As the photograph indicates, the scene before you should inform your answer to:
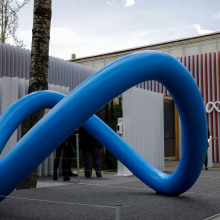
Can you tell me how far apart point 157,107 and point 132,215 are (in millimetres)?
8336

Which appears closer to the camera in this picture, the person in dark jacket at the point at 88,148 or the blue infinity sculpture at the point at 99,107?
the blue infinity sculpture at the point at 99,107

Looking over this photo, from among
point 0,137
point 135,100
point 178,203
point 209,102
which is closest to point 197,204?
point 178,203

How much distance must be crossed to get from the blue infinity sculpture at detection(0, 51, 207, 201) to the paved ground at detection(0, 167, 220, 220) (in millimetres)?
395

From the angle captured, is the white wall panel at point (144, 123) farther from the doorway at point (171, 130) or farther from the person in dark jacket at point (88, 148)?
the doorway at point (171, 130)

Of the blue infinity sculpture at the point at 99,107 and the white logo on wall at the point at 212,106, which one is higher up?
the white logo on wall at the point at 212,106

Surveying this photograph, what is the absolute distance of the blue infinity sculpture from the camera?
11.8ft

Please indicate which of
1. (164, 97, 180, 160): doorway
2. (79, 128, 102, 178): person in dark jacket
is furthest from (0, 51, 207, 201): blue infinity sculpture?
(164, 97, 180, 160): doorway

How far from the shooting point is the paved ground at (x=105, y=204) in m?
4.75

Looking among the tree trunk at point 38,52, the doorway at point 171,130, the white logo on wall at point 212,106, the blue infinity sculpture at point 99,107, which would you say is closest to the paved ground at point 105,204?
the blue infinity sculpture at point 99,107

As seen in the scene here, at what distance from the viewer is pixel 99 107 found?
3684 mm

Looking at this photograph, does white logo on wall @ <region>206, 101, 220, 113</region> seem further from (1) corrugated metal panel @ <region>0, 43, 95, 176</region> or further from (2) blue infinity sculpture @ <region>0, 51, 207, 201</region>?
(2) blue infinity sculpture @ <region>0, 51, 207, 201</region>

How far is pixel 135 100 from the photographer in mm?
11461

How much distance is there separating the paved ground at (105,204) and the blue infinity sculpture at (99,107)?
0.40m

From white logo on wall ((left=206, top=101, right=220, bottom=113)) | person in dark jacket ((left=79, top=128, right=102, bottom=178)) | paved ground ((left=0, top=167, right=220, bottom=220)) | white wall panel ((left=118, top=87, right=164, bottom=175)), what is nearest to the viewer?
paved ground ((left=0, top=167, right=220, bottom=220))
